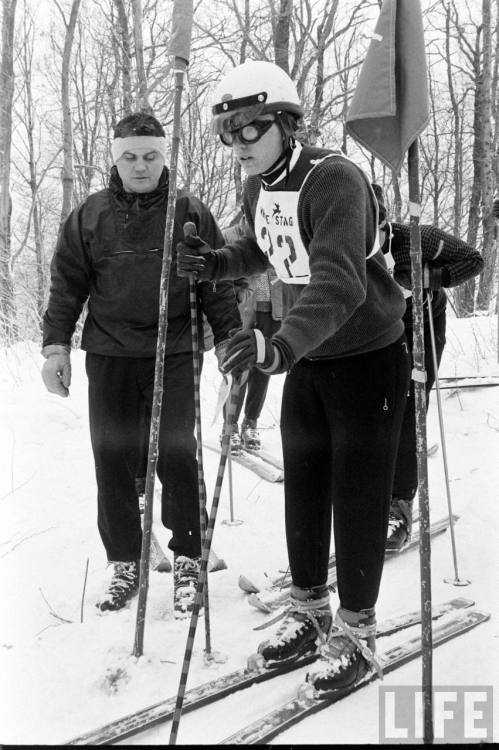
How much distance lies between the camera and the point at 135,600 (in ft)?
9.00

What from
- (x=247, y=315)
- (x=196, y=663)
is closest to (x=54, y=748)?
(x=196, y=663)

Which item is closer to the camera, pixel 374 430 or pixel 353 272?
pixel 353 272

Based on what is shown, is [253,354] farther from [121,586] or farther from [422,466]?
[121,586]

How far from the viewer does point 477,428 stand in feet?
18.1

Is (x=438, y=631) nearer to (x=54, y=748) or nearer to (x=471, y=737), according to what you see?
(x=471, y=737)

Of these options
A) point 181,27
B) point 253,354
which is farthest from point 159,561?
point 181,27

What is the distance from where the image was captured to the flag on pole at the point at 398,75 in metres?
1.75

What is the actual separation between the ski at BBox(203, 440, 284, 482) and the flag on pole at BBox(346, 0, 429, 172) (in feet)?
10.2

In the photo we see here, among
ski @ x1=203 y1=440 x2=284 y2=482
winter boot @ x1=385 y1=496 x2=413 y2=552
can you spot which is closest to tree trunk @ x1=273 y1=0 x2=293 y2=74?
ski @ x1=203 y1=440 x2=284 y2=482

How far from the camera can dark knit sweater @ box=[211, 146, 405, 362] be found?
A: 5.58 feet

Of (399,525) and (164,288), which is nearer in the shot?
(164,288)

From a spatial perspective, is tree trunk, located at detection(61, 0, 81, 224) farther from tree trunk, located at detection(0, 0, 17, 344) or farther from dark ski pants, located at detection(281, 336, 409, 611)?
dark ski pants, located at detection(281, 336, 409, 611)

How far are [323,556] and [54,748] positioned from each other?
3.38 ft

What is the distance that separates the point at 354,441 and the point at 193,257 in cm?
89
